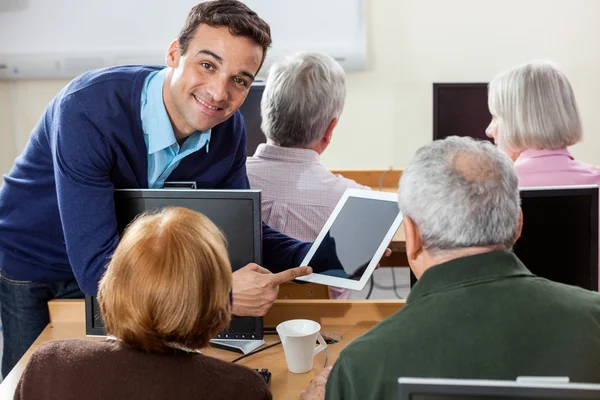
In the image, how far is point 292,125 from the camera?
211 cm

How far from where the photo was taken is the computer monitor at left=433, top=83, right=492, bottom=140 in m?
3.34

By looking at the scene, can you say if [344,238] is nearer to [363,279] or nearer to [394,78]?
[363,279]

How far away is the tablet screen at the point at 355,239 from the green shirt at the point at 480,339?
0.55 meters

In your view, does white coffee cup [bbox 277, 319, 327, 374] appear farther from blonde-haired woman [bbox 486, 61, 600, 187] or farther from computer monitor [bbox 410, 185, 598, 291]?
blonde-haired woman [bbox 486, 61, 600, 187]

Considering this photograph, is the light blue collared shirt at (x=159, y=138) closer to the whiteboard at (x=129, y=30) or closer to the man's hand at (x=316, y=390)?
the man's hand at (x=316, y=390)

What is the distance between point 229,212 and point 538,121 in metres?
1.14

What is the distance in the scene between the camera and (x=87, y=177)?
1.49 meters

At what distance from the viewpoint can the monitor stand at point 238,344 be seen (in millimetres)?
1539

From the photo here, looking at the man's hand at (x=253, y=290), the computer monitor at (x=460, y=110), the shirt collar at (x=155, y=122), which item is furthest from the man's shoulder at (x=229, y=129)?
the computer monitor at (x=460, y=110)

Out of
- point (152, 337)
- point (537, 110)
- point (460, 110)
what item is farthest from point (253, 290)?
point (460, 110)

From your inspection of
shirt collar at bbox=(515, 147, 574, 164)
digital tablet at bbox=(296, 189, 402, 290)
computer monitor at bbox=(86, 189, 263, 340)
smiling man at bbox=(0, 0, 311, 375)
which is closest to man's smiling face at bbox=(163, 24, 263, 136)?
smiling man at bbox=(0, 0, 311, 375)

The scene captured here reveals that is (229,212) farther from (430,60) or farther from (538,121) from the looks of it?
(430,60)

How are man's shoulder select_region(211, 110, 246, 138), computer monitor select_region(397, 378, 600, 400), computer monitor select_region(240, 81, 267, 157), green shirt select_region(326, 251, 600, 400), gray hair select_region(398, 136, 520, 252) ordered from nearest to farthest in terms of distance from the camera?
1. computer monitor select_region(397, 378, 600, 400)
2. green shirt select_region(326, 251, 600, 400)
3. gray hair select_region(398, 136, 520, 252)
4. man's shoulder select_region(211, 110, 246, 138)
5. computer monitor select_region(240, 81, 267, 157)

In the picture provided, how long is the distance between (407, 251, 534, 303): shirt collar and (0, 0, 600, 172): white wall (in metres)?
2.92
